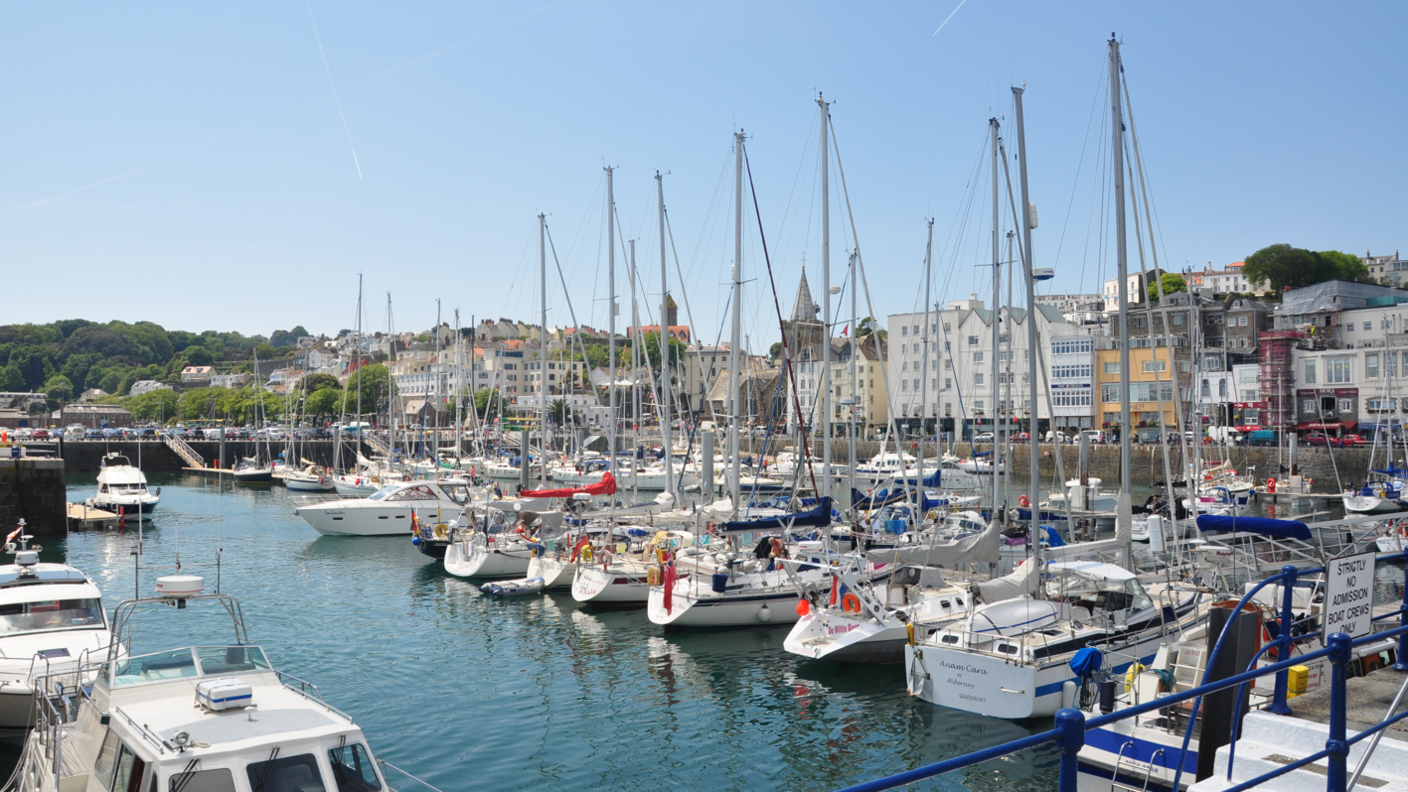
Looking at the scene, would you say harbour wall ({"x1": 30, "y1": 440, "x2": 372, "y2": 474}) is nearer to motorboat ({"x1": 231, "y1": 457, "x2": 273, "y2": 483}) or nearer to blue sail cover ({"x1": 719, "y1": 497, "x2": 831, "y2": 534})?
motorboat ({"x1": 231, "y1": 457, "x2": 273, "y2": 483})

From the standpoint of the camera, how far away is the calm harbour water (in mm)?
16125

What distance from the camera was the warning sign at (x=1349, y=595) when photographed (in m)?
7.37

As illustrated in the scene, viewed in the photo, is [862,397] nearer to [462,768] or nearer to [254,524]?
[254,524]

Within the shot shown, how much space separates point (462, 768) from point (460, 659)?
7.61 m

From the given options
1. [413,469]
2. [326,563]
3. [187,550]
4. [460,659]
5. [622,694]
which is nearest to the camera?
[622,694]

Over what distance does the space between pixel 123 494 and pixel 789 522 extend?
4158cm

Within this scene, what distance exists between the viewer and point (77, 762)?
11008 mm

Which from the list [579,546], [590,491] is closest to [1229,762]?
[579,546]

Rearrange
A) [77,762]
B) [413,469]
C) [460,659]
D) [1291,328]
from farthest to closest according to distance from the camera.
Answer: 1. [1291,328]
2. [413,469]
3. [460,659]
4. [77,762]

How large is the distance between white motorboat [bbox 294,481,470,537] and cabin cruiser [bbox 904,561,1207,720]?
31748 millimetres

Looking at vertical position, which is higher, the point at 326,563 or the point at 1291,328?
the point at 1291,328

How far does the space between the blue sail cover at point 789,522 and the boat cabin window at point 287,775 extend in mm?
17718

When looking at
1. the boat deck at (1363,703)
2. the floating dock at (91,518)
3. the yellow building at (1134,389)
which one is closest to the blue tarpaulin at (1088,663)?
the boat deck at (1363,703)

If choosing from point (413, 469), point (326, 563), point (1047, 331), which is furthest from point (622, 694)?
point (1047, 331)
